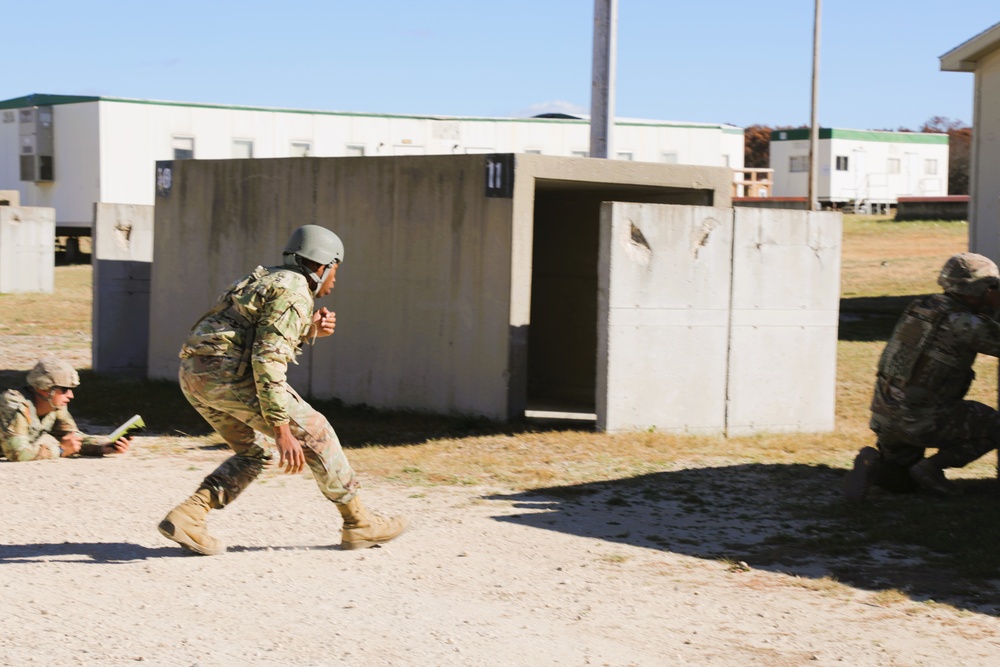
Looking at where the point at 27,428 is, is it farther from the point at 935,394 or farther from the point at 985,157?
the point at 985,157

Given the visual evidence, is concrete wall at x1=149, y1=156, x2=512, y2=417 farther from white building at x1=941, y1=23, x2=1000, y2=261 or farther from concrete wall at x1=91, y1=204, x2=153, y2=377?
white building at x1=941, y1=23, x2=1000, y2=261

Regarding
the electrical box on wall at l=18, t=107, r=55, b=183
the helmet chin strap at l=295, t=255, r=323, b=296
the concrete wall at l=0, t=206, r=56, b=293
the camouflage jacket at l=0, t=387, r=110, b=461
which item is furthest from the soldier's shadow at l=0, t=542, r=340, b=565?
the electrical box on wall at l=18, t=107, r=55, b=183

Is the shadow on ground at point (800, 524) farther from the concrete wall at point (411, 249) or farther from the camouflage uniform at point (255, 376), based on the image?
the concrete wall at point (411, 249)

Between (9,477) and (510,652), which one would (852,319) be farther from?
(510,652)

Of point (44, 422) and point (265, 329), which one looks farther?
point (44, 422)

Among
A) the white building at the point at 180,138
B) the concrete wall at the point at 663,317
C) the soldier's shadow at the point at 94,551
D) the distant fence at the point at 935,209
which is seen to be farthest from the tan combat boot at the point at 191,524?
the distant fence at the point at 935,209

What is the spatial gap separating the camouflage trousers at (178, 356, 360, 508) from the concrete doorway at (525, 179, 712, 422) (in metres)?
6.48

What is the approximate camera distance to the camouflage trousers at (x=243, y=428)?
595 centimetres

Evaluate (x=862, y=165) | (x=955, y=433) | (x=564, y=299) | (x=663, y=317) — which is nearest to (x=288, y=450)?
(x=955, y=433)

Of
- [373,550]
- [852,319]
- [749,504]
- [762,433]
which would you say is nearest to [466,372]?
[762,433]

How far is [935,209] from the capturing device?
121 feet

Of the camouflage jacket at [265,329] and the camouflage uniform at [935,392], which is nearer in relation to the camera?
the camouflage jacket at [265,329]

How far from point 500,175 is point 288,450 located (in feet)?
15.7

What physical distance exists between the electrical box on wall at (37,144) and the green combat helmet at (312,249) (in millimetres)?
27652
